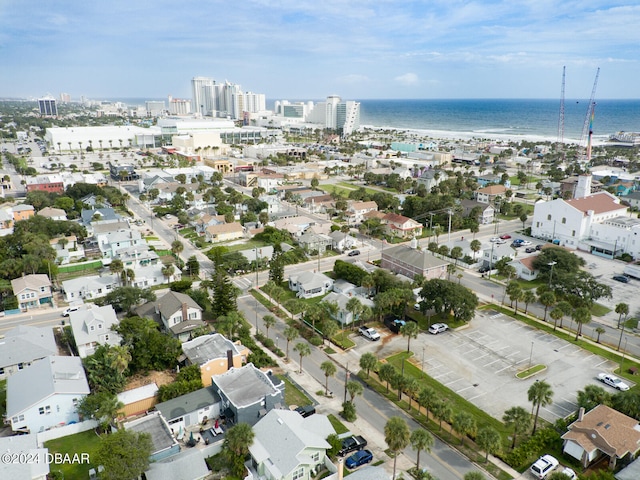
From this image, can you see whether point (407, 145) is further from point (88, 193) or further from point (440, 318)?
point (440, 318)

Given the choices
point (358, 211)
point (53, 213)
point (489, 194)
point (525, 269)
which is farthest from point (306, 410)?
point (489, 194)

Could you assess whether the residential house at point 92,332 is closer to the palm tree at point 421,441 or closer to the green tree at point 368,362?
the green tree at point 368,362

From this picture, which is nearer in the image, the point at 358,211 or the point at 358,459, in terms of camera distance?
the point at 358,459

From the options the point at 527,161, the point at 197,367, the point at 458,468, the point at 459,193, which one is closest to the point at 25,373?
the point at 197,367

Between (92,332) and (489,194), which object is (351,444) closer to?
(92,332)

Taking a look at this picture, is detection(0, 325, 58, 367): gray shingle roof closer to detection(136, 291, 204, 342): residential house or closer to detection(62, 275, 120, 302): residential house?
detection(136, 291, 204, 342): residential house

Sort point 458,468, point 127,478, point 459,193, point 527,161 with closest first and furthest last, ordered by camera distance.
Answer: point 127,478 < point 458,468 < point 459,193 < point 527,161
